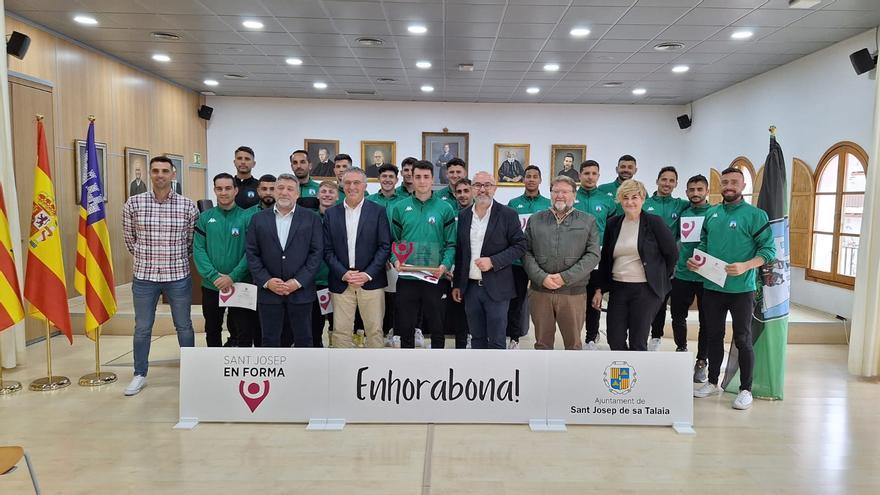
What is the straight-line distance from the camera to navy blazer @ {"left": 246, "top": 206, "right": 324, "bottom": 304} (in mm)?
4059

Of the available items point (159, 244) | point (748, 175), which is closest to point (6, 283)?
point (159, 244)

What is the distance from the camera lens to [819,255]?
722 centimetres

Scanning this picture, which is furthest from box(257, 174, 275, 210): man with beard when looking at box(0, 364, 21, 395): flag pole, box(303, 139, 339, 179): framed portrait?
box(303, 139, 339, 179): framed portrait

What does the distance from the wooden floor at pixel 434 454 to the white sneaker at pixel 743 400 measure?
0.08 meters

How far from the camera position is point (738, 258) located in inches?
160

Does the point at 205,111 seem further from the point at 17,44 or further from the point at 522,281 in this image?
the point at 522,281

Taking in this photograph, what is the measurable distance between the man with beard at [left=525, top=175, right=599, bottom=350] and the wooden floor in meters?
0.77

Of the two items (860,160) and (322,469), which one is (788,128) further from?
(322,469)

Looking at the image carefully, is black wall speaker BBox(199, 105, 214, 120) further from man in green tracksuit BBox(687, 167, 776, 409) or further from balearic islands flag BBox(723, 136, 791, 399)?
balearic islands flag BBox(723, 136, 791, 399)

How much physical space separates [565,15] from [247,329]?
174 inches

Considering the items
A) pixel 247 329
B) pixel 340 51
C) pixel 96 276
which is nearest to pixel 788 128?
→ pixel 340 51

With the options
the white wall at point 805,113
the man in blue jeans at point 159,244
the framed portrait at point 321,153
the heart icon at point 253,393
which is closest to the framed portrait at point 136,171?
the framed portrait at point 321,153

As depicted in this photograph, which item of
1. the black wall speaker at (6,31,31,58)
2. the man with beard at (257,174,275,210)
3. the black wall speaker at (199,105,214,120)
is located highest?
the black wall speaker at (199,105,214,120)

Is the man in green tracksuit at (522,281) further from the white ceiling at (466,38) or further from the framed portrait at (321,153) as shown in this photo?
Result: the framed portrait at (321,153)
